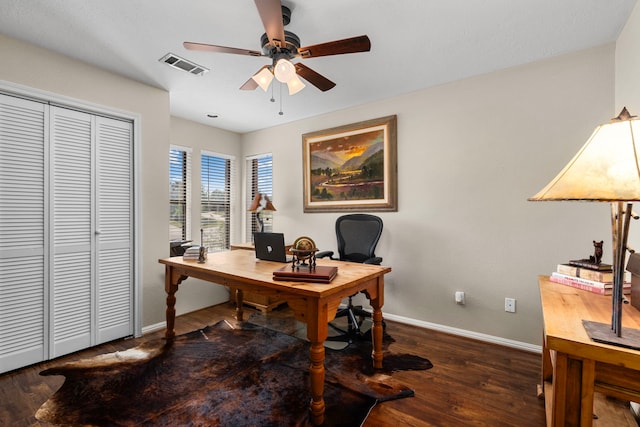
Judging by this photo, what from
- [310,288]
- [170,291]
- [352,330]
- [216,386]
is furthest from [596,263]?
[170,291]

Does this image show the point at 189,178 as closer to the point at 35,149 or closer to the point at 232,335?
the point at 35,149

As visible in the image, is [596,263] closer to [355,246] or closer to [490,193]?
[490,193]

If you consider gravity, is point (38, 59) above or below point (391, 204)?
above

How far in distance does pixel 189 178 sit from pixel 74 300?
2.00 meters

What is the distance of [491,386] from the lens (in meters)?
2.04

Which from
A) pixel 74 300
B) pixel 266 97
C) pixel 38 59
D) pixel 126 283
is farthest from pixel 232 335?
pixel 38 59

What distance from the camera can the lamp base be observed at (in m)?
0.86

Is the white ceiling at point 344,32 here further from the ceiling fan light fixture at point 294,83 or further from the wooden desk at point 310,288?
the wooden desk at point 310,288

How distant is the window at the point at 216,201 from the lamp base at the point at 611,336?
4.08 meters

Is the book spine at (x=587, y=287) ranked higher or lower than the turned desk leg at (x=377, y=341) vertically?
higher

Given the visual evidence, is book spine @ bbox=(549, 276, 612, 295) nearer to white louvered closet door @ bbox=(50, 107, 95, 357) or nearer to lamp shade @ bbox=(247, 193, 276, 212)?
lamp shade @ bbox=(247, 193, 276, 212)

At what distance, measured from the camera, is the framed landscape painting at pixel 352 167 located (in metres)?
3.32

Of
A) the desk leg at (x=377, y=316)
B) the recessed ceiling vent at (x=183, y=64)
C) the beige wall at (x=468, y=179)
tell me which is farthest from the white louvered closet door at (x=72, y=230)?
the desk leg at (x=377, y=316)

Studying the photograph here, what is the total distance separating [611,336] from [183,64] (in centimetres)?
315
